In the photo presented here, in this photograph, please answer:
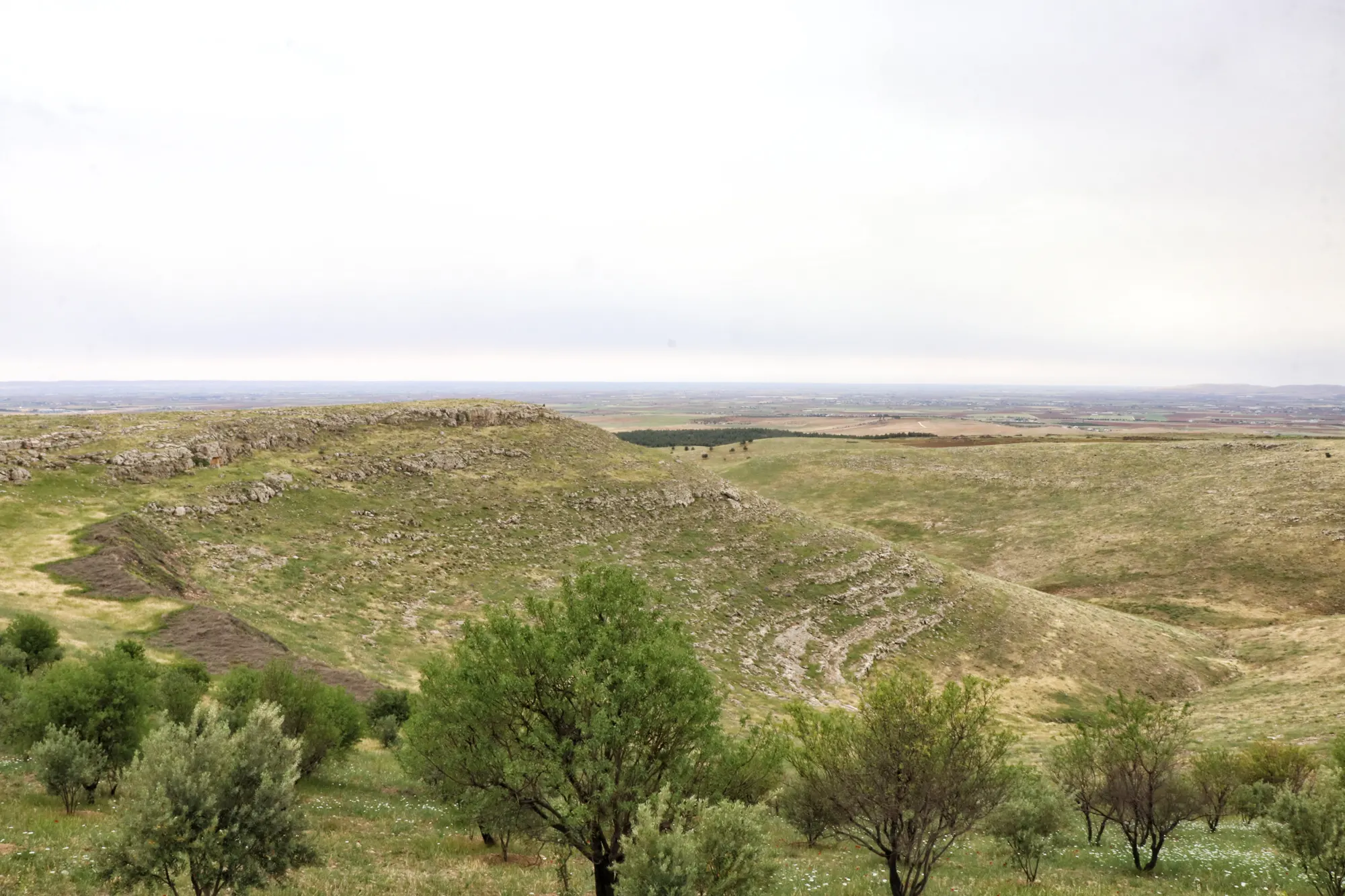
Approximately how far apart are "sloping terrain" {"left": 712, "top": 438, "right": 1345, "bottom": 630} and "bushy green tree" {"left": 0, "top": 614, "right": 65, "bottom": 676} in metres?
81.7

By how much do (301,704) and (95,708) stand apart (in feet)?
18.7

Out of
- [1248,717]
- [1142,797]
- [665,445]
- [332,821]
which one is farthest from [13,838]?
[665,445]

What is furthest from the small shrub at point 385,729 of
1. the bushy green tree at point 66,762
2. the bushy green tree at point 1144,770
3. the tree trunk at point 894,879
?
the bushy green tree at point 1144,770

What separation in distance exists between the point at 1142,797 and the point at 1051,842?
334 centimetres

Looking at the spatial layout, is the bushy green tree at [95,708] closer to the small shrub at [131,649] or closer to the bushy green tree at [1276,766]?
the small shrub at [131,649]

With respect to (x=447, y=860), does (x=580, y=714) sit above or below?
above

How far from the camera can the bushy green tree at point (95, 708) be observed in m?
17.5

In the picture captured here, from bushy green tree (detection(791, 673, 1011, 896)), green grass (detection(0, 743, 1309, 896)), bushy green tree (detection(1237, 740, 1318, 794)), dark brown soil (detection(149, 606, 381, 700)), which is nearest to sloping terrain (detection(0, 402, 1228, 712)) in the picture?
dark brown soil (detection(149, 606, 381, 700))

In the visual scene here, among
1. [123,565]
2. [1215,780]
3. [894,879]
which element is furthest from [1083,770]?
[123,565]

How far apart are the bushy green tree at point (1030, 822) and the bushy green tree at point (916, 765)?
4768 mm

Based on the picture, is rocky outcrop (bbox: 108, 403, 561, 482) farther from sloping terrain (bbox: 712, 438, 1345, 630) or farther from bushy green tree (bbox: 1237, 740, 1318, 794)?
bushy green tree (bbox: 1237, 740, 1318, 794)

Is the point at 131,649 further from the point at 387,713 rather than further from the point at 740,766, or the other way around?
the point at 740,766

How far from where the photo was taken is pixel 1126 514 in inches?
3211

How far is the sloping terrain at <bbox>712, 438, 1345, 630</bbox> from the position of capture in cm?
6366
